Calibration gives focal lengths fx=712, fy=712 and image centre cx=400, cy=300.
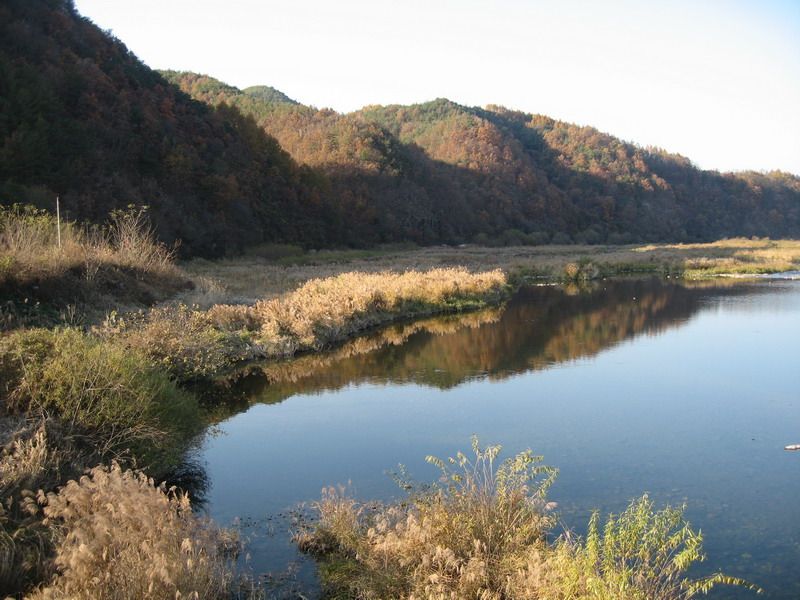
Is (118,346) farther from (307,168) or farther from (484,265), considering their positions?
(307,168)

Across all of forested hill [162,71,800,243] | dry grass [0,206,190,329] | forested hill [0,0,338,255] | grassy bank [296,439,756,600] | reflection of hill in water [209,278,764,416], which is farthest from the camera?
forested hill [162,71,800,243]

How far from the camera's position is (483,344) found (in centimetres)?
1802

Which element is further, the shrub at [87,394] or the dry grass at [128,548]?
the shrub at [87,394]

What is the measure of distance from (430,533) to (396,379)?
9.03 meters

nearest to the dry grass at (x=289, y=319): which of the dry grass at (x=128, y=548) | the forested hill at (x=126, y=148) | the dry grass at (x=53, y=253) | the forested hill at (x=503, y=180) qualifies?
the dry grass at (x=53, y=253)

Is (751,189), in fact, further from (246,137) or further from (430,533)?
(430,533)

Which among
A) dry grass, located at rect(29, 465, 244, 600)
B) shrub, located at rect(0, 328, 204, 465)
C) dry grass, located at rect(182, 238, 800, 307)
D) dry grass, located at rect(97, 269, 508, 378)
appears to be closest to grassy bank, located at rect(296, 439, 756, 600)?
dry grass, located at rect(29, 465, 244, 600)

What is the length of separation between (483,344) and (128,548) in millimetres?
13969

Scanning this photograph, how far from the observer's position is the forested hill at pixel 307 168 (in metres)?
37.4

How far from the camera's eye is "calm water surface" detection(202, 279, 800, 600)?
24.3 ft

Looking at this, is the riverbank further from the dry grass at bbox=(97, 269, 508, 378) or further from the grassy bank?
the grassy bank

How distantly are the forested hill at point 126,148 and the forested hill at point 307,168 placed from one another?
11cm

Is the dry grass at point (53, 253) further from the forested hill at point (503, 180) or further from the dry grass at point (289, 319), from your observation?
the forested hill at point (503, 180)

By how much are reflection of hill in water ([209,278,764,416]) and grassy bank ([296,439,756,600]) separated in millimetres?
7091
